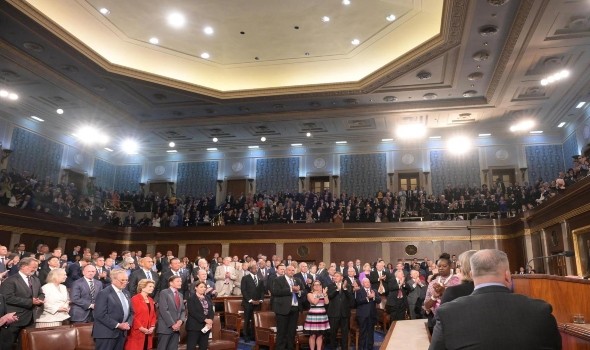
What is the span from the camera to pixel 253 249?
17.2 metres

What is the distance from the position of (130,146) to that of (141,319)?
1720cm

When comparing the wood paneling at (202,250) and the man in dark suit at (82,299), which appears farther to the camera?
the wood paneling at (202,250)

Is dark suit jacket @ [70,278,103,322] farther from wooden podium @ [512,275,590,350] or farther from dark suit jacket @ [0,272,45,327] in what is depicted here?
wooden podium @ [512,275,590,350]

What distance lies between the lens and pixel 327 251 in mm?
16641

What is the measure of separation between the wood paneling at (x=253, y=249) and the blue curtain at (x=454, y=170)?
8.04 metres

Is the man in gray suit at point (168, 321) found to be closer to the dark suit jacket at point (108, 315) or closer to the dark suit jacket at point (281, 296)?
the dark suit jacket at point (108, 315)

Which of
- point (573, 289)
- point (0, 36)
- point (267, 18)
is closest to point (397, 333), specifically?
point (573, 289)

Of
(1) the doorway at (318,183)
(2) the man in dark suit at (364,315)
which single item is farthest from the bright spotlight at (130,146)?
(2) the man in dark suit at (364,315)

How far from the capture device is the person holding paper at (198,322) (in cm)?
582

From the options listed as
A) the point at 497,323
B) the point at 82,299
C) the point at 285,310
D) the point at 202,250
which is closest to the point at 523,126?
the point at 202,250

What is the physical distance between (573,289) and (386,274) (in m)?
6.37

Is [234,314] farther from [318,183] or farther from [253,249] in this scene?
[318,183]

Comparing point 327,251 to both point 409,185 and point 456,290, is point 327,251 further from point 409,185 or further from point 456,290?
point 456,290

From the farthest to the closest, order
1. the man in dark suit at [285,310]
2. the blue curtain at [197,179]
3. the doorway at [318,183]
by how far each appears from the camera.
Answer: the blue curtain at [197,179]
the doorway at [318,183]
the man in dark suit at [285,310]
